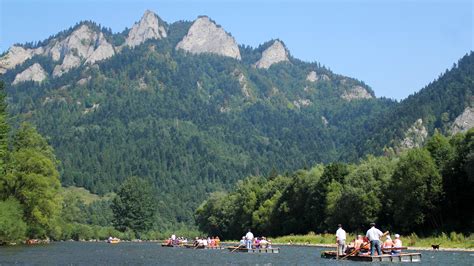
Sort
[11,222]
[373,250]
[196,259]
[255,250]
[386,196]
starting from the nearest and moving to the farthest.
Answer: [373,250] < [196,259] < [255,250] < [11,222] < [386,196]

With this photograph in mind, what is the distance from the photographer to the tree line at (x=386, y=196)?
305 feet

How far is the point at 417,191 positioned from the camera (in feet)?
310

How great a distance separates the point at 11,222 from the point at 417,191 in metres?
60.4

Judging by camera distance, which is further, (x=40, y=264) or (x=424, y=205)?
(x=424, y=205)

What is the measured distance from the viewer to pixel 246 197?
17712 centimetres

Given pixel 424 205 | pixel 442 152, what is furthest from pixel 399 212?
pixel 442 152

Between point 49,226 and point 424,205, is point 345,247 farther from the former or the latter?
point 49,226

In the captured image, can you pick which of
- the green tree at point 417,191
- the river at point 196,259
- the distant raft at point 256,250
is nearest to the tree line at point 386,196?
the green tree at point 417,191

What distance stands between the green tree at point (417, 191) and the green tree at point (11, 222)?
58174 mm

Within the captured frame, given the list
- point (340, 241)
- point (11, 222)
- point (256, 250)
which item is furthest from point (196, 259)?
point (11, 222)

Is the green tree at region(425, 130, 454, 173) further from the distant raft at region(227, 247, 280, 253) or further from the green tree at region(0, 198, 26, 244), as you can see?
the green tree at region(0, 198, 26, 244)

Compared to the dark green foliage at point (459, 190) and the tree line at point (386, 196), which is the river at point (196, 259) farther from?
the tree line at point (386, 196)

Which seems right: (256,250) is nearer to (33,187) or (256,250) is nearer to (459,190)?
(459,190)

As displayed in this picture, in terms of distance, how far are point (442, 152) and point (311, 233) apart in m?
39.9
